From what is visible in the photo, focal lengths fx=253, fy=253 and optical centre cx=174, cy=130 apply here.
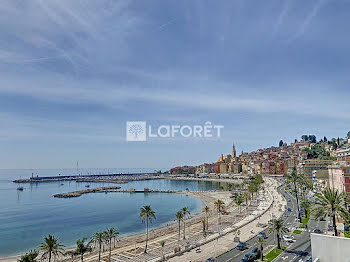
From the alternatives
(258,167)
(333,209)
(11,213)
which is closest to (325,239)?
(333,209)

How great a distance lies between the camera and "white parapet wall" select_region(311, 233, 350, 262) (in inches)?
504

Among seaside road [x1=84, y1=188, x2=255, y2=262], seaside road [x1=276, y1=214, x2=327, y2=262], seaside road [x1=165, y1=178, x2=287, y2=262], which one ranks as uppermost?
seaside road [x1=276, y1=214, x2=327, y2=262]

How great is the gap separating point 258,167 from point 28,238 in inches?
5706

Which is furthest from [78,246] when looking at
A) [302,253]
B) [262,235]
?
[302,253]

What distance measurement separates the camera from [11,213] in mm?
80062

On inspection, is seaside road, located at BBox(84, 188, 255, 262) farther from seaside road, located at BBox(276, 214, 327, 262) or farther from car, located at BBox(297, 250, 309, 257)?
car, located at BBox(297, 250, 309, 257)

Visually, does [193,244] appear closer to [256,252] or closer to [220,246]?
[220,246]

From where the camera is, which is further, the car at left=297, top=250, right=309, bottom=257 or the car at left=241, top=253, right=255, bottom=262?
the car at left=297, top=250, right=309, bottom=257

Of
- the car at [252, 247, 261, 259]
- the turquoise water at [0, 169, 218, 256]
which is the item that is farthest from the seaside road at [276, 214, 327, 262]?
the turquoise water at [0, 169, 218, 256]

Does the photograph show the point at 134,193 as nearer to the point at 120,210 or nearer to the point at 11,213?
the point at 120,210

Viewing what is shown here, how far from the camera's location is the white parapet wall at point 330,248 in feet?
42.0

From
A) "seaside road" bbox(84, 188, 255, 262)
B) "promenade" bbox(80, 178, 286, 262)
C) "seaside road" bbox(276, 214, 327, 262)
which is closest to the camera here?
"seaside road" bbox(276, 214, 327, 262)

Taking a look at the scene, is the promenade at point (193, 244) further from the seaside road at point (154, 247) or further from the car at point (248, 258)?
the car at point (248, 258)

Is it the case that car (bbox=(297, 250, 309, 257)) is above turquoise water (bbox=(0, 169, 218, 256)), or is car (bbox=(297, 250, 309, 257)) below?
above
